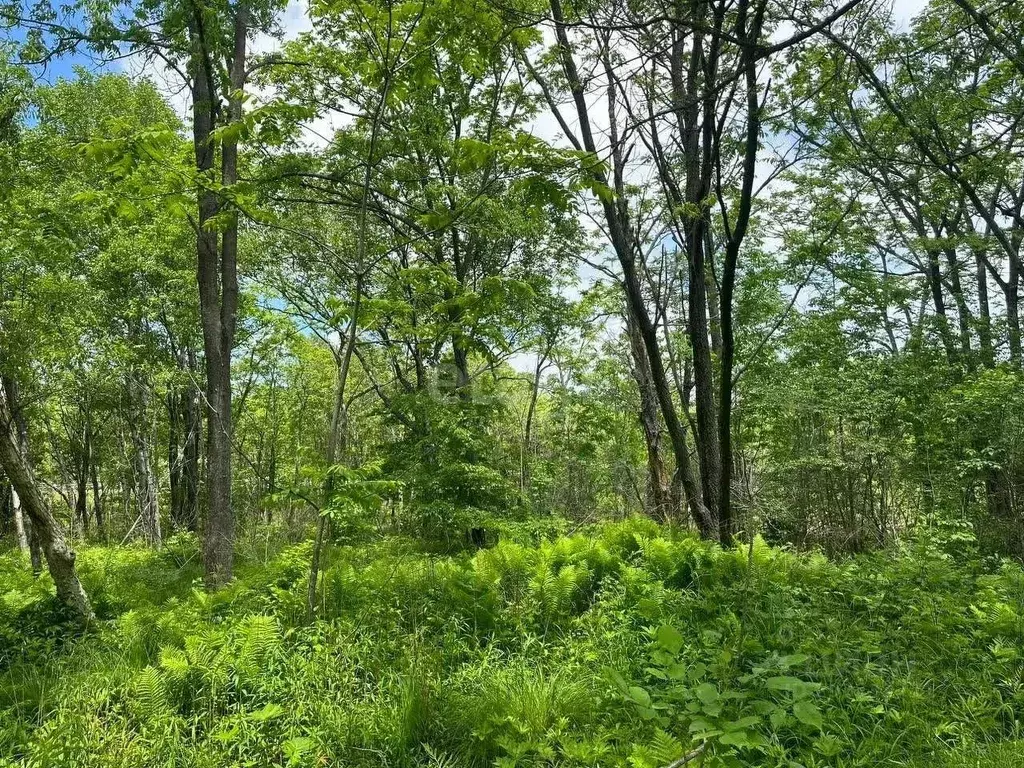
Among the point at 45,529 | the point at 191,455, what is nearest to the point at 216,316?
the point at 45,529

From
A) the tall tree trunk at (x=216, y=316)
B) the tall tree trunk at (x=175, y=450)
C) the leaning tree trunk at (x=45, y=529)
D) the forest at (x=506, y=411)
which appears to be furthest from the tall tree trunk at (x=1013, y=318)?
the tall tree trunk at (x=175, y=450)

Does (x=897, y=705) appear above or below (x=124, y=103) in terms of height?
below

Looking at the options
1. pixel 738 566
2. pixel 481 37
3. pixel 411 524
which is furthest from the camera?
pixel 411 524

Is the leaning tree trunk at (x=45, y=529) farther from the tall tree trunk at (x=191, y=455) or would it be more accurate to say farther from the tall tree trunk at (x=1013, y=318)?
the tall tree trunk at (x=1013, y=318)

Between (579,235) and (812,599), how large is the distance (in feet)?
28.6

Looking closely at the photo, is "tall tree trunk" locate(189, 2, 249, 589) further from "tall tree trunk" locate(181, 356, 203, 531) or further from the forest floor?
"tall tree trunk" locate(181, 356, 203, 531)

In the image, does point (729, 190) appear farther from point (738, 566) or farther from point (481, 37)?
point (738, 566)

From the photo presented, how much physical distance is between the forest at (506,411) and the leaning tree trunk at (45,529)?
0.10 ft

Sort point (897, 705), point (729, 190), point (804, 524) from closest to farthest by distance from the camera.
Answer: point (897, 705) < point (729, 190) < point (804, 524)

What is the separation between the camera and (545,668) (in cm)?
366

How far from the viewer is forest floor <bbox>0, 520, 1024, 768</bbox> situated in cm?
265

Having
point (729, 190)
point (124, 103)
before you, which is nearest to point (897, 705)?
point (729, 190)

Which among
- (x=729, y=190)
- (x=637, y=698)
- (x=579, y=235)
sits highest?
(x=579, y=235)

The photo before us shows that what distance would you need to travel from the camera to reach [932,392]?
31.7 ft
